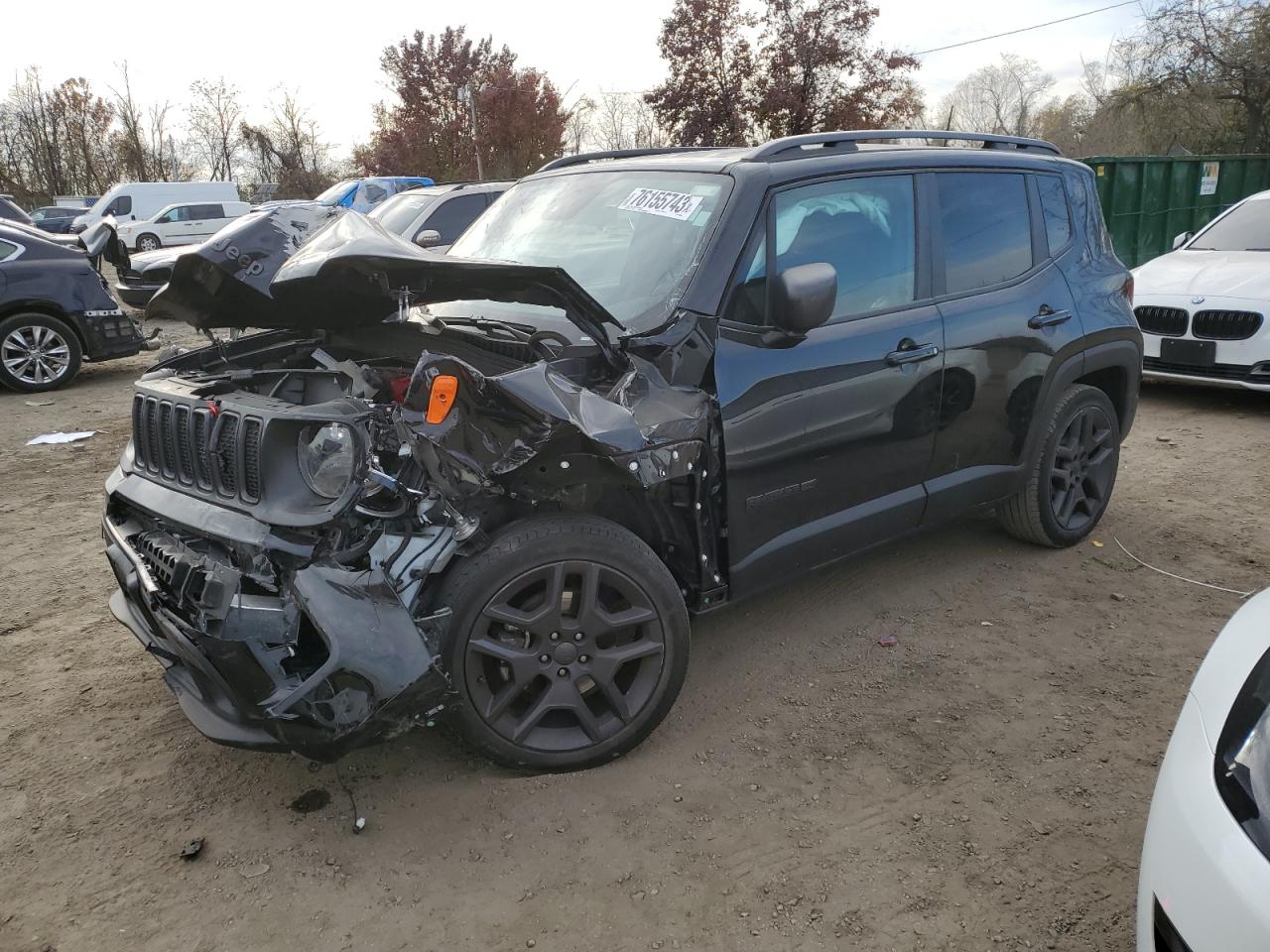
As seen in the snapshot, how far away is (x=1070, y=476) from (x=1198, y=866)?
10.1ft

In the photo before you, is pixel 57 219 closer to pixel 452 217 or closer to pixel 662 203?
pixel 452 217

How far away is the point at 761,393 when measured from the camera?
9.92 ft

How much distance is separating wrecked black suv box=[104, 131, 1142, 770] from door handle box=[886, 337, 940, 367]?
0.06ft

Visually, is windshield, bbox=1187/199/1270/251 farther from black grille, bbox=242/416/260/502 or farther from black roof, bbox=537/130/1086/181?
black grille, bbox=242/416/260/502

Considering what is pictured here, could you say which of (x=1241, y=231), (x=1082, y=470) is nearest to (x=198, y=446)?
(x=1082, y=470)

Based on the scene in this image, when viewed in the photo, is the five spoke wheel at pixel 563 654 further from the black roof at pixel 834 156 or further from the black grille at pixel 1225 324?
the black grille at pixel 1225 324

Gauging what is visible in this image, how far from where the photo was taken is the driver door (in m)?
3.03

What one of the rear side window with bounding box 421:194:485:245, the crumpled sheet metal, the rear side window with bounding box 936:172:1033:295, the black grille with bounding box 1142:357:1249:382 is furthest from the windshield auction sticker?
the rear side window with bounding box 421:194:485:245

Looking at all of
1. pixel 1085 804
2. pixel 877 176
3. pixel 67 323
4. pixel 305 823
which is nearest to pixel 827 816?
pixel 1085 804

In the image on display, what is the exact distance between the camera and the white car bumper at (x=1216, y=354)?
696 cm

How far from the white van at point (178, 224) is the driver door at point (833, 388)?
Answer: 74.7 ft

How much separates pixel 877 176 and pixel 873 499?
1257mm

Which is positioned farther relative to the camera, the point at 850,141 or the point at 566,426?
the point at 850,141

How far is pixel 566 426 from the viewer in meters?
2.52
